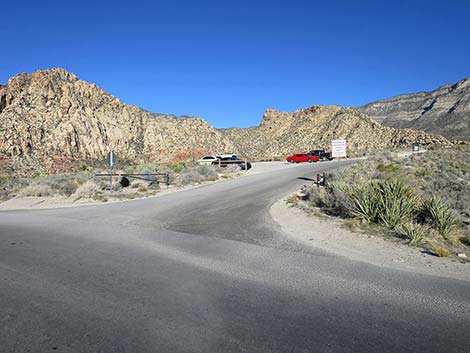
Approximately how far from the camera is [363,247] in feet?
25.1

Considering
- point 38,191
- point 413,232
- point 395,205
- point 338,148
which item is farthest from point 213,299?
point 38,191

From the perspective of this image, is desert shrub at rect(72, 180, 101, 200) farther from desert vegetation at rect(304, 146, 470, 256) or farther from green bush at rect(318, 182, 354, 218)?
green bush at rect(318, 182, 354, 218)

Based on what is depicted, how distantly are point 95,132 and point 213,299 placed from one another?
64.5m

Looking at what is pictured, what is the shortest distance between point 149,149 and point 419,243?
63021 mm

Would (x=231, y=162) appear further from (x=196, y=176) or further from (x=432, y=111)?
(x=432, y=111)

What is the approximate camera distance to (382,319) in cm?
422

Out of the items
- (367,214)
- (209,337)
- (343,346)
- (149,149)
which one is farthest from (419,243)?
(149,149)

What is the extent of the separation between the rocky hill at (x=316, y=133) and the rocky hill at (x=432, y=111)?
2738 cm

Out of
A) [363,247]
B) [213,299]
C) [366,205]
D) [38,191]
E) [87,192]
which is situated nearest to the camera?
[213,299]

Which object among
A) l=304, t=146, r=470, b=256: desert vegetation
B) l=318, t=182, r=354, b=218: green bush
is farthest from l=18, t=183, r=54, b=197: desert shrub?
l=318, t=182, r=354, b=218: green bush

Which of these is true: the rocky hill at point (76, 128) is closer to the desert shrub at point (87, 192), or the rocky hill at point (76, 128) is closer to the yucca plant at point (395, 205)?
the desert shrub at point (87, 192)

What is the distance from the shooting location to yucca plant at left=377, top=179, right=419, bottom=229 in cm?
938

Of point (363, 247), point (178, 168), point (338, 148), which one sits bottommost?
point (363, 247)

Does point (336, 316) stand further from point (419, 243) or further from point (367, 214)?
point (367, 214)
